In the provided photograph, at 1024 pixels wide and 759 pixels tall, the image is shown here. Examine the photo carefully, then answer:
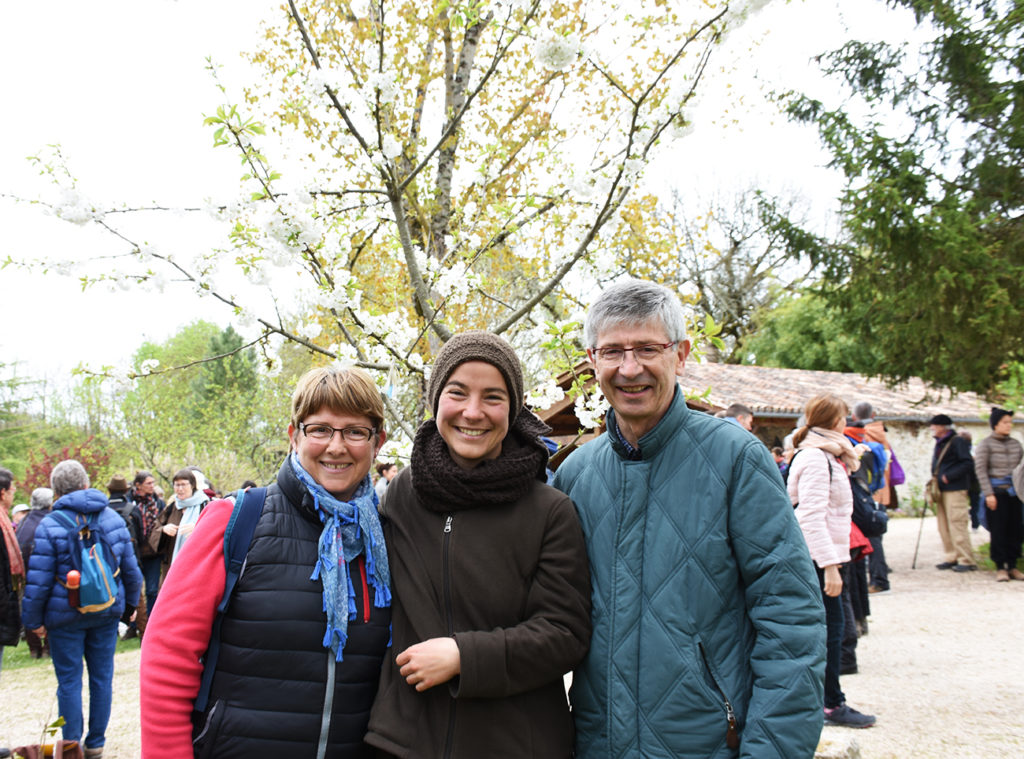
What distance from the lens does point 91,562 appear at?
511 centimetres

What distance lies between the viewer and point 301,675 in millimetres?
1859

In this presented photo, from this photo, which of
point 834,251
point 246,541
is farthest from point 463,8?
point 834,251

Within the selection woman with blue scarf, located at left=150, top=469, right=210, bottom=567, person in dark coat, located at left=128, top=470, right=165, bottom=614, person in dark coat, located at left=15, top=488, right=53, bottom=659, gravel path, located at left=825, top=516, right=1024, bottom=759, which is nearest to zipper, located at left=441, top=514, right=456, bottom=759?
gravel path, located at left=825, top=516, right=1024, bottom=759

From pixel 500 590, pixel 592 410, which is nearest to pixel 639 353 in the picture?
pixel 500 590

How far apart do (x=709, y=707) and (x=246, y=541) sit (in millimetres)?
1285

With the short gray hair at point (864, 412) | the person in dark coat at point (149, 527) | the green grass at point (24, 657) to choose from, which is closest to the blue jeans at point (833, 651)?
the short gray hair at point (864, 412)

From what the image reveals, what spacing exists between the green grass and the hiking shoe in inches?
345

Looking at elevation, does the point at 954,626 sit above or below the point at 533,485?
below

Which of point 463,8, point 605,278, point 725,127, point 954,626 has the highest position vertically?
point 725,127

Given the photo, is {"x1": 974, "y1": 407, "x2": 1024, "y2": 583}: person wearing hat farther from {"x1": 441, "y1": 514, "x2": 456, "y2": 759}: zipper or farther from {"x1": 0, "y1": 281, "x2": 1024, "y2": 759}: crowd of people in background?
{"x1": 441, "y1": 514, "x2": 456, "y2": 759}: zipper

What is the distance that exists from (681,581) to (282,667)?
3.55 feet

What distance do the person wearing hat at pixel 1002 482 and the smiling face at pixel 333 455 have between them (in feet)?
32.4

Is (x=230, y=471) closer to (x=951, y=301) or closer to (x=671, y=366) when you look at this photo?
(x=951, y=301)

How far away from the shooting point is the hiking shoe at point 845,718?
4.91m
